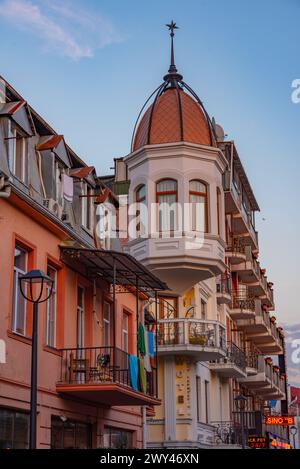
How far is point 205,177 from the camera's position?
3312 cm

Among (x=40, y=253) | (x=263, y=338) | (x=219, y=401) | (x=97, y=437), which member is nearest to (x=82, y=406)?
(x=97, y=437)

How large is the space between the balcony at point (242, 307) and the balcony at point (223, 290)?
238cm

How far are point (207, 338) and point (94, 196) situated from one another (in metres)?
12.6

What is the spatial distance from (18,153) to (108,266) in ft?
14.3

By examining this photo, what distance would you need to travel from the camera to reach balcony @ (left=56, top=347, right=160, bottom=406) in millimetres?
20094

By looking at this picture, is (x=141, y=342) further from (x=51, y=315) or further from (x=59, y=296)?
(x=51, y=315)

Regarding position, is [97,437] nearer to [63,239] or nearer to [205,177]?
[63,239]

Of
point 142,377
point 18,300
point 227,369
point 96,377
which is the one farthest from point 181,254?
point 18,300

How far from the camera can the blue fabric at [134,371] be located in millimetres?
22172

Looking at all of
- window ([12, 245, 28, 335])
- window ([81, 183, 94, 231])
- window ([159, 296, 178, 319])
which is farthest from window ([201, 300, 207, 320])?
window ([12, 245, 28, 335])

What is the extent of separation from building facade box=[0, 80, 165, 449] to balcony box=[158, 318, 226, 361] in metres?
8.98

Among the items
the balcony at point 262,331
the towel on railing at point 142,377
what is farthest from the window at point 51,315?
the balcony at point 262,331

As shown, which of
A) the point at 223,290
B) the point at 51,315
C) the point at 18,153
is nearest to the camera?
the point at 18,153

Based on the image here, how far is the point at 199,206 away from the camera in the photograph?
33094 mm
